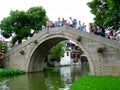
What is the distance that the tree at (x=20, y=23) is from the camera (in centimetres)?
3925

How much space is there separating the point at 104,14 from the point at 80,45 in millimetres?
3548

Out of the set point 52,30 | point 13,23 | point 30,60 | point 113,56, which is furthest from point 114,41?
point 13,23

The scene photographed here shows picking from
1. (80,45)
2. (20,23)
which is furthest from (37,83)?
(20,23)

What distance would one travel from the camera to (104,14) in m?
25.0

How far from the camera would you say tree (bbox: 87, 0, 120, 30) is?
23433mm

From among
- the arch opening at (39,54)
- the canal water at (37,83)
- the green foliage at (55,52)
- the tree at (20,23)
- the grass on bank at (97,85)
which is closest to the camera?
the grass on bank at (97,85)

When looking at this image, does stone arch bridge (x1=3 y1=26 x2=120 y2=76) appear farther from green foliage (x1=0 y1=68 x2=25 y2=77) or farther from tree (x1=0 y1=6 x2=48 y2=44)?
tree (x1=0 y1=6 x2=48 y2=44)

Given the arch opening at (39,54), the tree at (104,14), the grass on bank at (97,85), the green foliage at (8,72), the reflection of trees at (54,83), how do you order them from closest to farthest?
the grass on bank at (97,85), the reflection of trees at (54,83), the tree at (104,14), the green foliage at (8,72), the arch opening at (39,54)

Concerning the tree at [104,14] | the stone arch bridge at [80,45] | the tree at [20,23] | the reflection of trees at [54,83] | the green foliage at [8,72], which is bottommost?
the reflection of trees at [54,83]

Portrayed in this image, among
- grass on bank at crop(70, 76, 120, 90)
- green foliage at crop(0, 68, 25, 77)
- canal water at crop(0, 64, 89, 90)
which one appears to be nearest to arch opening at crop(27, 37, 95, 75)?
green foliage at crop(0, 68, 25, 77)

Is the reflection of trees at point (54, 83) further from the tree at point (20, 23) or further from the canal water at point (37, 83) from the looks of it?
the tree at point (20, 23)

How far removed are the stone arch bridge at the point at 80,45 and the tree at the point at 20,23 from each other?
6.84 metres

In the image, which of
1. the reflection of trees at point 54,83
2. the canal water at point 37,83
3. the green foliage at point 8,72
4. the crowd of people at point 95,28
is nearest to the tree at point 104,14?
the crowd of people at point 95,28

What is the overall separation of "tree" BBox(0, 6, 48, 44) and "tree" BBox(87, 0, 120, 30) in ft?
48.2
